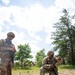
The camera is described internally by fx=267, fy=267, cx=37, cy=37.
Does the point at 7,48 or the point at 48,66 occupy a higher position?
the point at 7,48

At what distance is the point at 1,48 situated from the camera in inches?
340

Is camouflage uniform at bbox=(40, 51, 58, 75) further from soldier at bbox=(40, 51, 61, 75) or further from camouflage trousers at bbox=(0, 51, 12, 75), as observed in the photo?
camouflage trousers at bbox=(0, 51, 12, 75)

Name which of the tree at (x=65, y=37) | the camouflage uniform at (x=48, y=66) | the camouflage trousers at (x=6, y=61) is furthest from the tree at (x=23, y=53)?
the camouflage trousers at (x=6, y=61)

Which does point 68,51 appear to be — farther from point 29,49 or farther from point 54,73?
point 54,73

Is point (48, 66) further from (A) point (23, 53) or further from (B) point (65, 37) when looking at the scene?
(A) point (23, 53)

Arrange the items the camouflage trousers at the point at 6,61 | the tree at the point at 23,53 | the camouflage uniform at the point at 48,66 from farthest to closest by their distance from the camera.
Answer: the tree at the point at 23,53 → the camouflage uniform at the point at 48,66 → the camouflage trousers at the point at 6,61

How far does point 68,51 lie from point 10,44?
1541 inches

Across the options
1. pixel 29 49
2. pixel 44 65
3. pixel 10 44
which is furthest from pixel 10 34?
pixel 29 49

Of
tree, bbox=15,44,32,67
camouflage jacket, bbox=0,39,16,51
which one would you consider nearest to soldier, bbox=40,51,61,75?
camouflage jacket, bbox=0,39,16,51

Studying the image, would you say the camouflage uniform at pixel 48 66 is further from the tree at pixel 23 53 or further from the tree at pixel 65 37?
the tree at pixel 23 53

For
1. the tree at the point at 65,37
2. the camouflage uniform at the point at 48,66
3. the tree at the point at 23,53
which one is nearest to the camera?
the camouflage uniform at the point at 48,66

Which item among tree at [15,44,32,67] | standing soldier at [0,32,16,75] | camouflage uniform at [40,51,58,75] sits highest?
tree at [15,44,32,67]

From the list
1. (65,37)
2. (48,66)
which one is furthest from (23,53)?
(48,66)

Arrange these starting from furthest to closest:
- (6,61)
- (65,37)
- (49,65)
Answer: (65,37)
(49,65)
(6,61)
